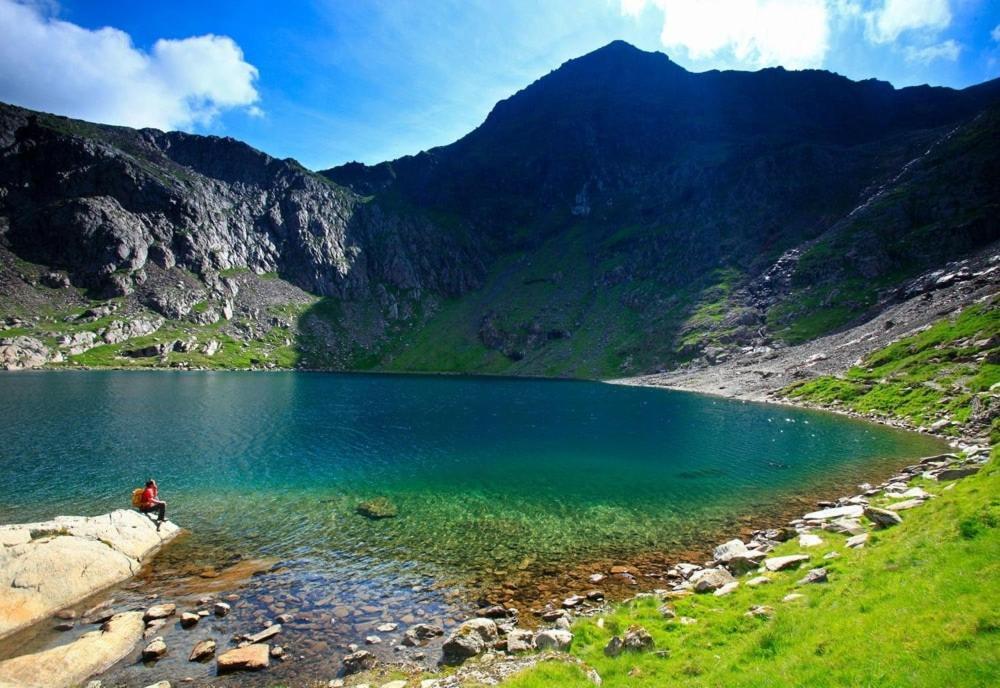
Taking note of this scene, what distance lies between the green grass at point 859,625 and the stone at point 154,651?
1430 centimetres

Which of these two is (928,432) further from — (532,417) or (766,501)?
(532,417)

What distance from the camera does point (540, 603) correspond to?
2245 centimetres

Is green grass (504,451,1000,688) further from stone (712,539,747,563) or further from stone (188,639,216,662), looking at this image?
stone (188,639,216,662)

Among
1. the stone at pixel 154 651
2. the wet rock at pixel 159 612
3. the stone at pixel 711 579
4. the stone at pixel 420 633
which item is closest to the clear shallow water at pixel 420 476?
the stone at pixel 420 633

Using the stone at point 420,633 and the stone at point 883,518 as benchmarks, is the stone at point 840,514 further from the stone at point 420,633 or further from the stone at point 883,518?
the stone at point 420,633

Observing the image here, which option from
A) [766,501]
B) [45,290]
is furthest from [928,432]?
[45,290]

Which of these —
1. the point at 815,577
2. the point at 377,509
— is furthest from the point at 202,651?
the point at 815,577

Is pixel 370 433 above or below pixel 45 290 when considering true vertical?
below

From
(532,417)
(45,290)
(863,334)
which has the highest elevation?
(45,290)

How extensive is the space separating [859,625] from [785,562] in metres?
8.49

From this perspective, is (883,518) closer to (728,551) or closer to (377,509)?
(728,551)

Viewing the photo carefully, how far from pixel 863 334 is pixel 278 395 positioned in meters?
124

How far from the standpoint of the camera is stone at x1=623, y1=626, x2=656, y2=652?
15.4 m

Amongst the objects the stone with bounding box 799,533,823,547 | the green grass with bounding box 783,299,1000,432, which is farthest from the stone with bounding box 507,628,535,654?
the green grass with bounding box 783,299,1000,432
